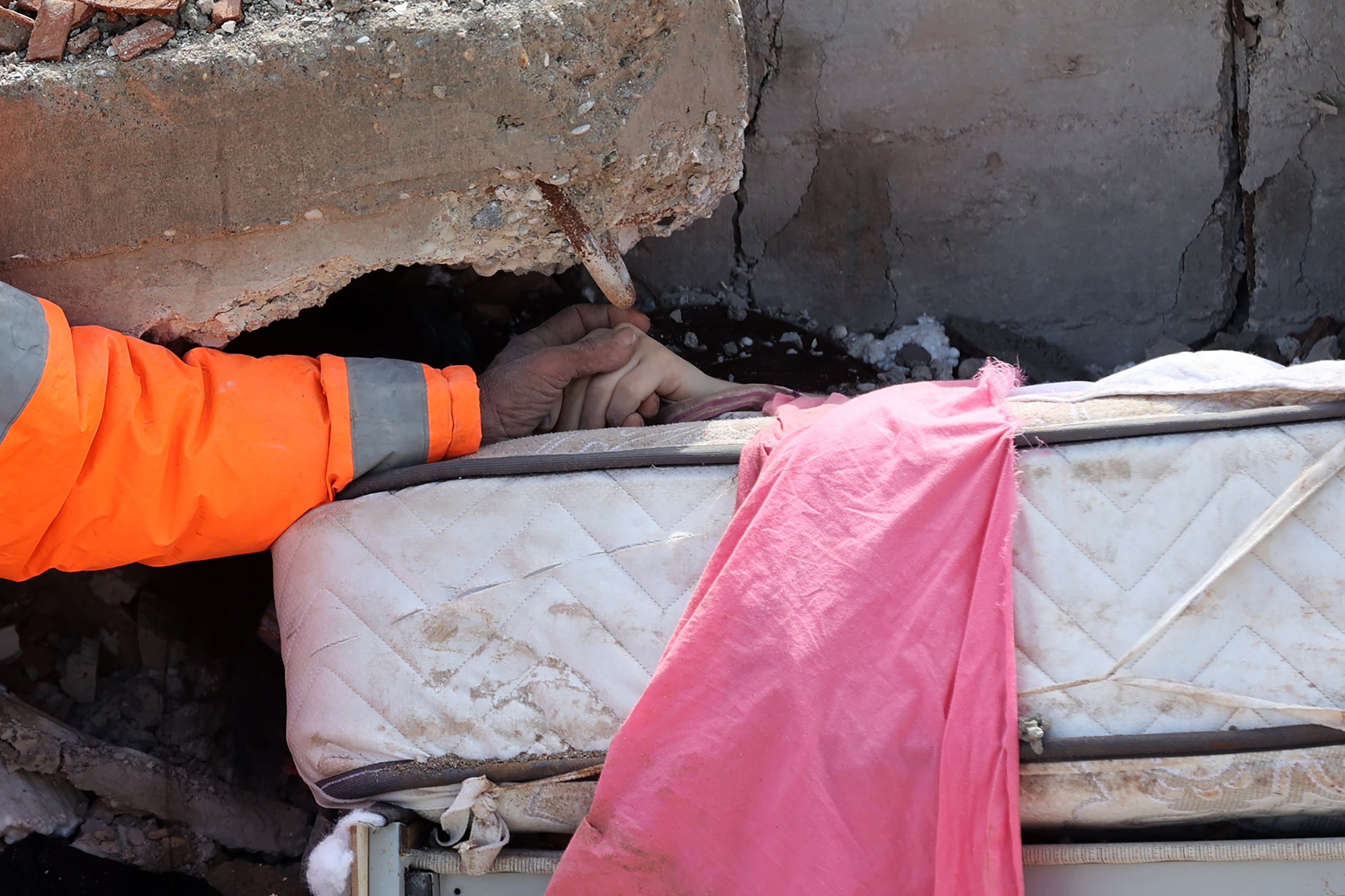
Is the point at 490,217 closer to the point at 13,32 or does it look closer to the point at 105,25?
the point at 105,25

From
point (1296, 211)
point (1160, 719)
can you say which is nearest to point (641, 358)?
point (1160, 719)

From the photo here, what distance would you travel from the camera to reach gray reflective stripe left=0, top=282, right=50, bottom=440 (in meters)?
1.49

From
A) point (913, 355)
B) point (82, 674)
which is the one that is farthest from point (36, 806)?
point (913, 355)

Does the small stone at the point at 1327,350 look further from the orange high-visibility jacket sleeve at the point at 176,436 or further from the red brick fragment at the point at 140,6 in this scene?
the red brick fragment at the point at 140,6

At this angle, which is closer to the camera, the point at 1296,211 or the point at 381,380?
the point at 381,380

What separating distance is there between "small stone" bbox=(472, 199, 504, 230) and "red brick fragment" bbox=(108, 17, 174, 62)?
22.2 inches

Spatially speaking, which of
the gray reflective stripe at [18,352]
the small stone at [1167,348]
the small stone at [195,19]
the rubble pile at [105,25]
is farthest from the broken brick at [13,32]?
the small stone at [1167,348]

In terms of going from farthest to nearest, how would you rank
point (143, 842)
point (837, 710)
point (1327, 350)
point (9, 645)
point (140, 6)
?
1. point (1327, 350)
2. point (9, 645)
3. point (143, 842)
4. point (140, 6)
5. point (837, 710)

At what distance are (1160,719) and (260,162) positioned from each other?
66.0 inches

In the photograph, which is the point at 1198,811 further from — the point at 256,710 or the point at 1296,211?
the point at 256,710

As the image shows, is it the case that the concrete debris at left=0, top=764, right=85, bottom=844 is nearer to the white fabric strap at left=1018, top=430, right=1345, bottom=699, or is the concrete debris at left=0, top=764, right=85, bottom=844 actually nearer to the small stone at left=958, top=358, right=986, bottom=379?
the white fabric strap at left=1018, top=430, right=1345, bottom=699

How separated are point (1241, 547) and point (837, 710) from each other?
0.66 m

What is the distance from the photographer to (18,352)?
4.96 ft

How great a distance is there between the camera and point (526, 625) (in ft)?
5.56
